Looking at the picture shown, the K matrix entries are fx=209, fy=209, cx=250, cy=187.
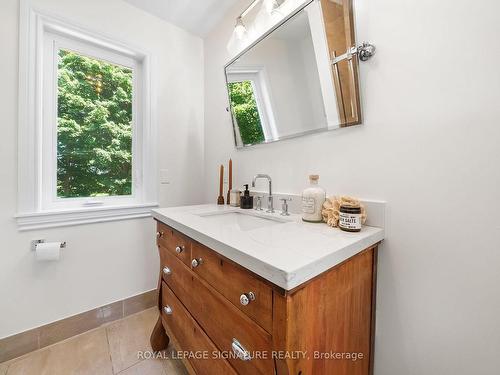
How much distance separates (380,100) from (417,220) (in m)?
0.45

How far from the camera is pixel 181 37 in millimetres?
1701

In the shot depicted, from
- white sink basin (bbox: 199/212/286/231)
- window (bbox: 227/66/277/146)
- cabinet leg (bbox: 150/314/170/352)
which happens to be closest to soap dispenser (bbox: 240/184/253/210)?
white sink basin (bbox: 199/212/286/231)

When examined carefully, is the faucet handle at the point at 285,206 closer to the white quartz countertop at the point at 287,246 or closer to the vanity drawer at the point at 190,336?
the white quartz countertop at the point at 287,246

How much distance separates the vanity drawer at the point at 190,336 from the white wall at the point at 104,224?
0.56 meters

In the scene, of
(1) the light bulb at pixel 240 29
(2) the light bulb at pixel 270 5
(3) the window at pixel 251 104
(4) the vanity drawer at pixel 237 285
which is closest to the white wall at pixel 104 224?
(3) the window at pixel 251 104

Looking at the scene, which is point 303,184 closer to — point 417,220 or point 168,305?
point 417,220

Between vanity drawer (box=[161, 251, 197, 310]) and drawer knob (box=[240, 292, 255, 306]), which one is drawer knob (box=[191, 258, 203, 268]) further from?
drawer knob (box=[240, 292, 255, 306])

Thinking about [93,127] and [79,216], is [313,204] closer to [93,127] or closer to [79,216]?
[79,216]

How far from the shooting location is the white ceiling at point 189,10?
1433 millimetres

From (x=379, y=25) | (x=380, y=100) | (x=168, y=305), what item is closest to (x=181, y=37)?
(x=379, y=25)

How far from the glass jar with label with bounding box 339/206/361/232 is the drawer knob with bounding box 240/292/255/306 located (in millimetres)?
399

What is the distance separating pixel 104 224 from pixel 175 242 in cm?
79

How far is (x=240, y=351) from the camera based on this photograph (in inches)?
22.8

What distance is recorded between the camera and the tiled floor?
1.07 m
